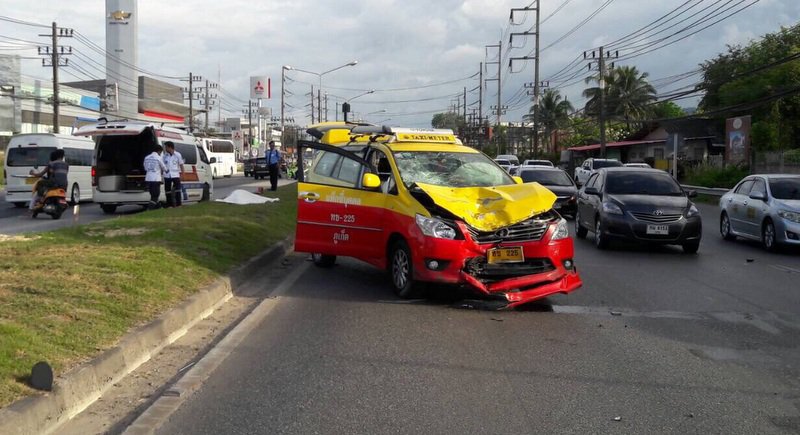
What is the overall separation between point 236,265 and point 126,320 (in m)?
3.72

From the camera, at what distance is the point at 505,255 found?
8.00 metres

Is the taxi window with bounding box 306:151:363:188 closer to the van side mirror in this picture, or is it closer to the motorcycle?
the van side mirror

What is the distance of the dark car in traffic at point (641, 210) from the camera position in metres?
13.0

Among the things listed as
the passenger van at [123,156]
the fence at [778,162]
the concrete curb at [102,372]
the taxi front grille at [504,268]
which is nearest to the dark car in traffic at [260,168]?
the passenger van at [123,156]

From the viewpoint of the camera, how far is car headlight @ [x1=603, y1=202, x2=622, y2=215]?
44.0 ft

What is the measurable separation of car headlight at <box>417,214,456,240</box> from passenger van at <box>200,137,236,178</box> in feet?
146

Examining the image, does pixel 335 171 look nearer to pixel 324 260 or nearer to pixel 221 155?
pixel 324 260

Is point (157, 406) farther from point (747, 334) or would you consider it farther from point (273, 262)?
Result: point (273, 262)

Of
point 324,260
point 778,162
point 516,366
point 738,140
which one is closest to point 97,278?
point 324,260

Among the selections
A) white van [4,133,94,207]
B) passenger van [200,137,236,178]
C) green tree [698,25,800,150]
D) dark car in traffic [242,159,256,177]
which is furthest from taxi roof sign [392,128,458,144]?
dark car in traffic [242,159,256,177]

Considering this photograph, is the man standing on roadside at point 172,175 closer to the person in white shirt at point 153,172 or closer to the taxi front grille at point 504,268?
the person in white shirt at point 153,172

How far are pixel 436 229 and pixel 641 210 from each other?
6471 millimetres

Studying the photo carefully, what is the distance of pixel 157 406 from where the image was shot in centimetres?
503

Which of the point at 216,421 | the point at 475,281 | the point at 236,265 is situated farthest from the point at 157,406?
the point at 236,265
